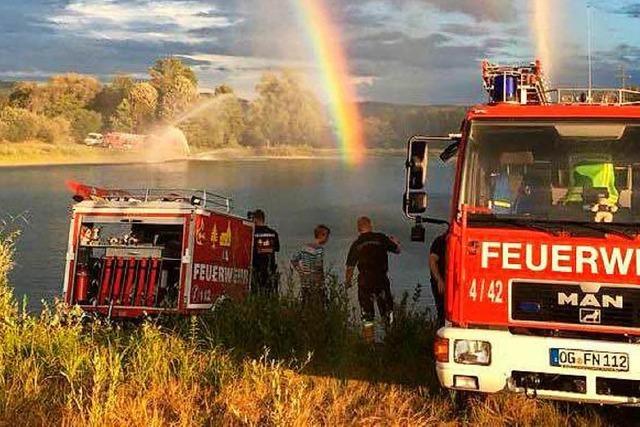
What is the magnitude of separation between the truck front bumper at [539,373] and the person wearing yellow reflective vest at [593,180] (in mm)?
1189

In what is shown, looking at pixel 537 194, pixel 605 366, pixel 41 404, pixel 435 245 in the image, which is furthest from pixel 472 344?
pixel 41 404

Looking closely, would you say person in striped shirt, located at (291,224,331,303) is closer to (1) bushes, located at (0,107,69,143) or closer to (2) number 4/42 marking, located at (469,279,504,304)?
(2) number 4/42 marking, located at (469,279,504,304)

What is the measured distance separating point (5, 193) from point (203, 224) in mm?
50006

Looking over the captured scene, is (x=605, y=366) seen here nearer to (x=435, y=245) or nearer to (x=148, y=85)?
(x=435, y=245)

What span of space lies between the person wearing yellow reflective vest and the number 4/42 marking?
984 millimetres

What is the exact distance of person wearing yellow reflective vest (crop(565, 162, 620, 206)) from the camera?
607 cm

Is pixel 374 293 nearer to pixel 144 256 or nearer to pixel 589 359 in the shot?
Result: pixel 144 256

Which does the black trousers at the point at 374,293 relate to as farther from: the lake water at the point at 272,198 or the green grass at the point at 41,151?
the green grass at the point at 41,151

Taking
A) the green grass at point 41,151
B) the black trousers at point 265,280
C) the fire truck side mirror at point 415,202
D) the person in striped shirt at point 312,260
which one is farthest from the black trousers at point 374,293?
the green grass at point 41,151

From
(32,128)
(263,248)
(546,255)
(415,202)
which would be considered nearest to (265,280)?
(263,248)

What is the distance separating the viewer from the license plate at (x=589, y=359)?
5.43 m

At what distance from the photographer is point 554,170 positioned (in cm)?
634

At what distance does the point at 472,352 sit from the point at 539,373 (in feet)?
1.58

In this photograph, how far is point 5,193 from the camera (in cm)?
5656
